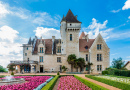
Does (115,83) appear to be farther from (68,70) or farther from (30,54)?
(30,54)

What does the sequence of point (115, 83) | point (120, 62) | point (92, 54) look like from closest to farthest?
1. point (115, 83)
2. point (92, 54)
3. point (120, 62)

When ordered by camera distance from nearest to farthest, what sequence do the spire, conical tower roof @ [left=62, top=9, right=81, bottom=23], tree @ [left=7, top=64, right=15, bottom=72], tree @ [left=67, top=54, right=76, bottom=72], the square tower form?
tree @ [left=7, top=64, right=15, bottom=72]
tree @ [left=67, top=54, right=76, bottom=72]
the square tower
conical tower roof @ [left=62, top=9, right=81, bottom=23]
the spire

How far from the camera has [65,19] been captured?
118 ft

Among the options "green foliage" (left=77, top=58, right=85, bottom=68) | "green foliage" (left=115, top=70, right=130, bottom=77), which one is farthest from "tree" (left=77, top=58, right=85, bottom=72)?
"green foliage" (left=115, top=70, right=130, bottom=77)


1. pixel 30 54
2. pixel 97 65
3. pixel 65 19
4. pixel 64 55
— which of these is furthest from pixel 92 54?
pixel 30 54

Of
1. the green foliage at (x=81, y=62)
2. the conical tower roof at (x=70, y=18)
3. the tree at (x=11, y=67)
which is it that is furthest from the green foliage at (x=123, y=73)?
the tree at (x=11, y=67)

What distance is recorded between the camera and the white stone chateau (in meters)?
34.1

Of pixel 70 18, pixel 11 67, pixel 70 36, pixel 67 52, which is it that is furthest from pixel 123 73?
pixel 11 67

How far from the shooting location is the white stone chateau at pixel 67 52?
3412cm

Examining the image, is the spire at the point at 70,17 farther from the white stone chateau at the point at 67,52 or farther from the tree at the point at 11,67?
the tree at the point at 11,67

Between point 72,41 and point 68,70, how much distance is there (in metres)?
8.76

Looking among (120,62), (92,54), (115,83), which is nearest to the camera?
(115,83)

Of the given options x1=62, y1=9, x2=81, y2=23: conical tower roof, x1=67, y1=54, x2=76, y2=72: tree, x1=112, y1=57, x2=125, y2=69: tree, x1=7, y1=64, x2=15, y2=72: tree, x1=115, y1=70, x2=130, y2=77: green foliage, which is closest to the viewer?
x1=115, y1=70, x2=130, y2=77: green foliage

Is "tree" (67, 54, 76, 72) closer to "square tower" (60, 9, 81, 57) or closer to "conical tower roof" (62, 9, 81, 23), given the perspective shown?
"square tower" (60, 9, 81, 57)
